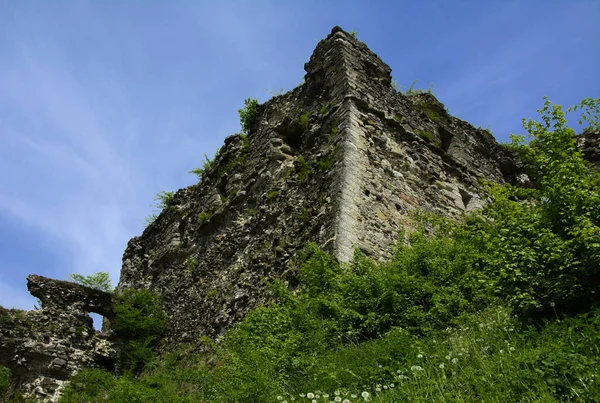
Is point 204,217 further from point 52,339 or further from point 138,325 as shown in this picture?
point 52,339

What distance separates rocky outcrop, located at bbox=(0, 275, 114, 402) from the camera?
9297 millimetres

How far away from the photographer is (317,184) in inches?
317

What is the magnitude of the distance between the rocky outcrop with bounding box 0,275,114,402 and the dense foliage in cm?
402

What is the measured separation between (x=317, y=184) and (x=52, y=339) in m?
6.07

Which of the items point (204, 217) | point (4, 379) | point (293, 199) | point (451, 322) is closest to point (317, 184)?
point (293, 199)

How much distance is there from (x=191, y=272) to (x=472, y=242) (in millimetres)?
6147

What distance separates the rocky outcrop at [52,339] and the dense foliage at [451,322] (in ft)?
13.2

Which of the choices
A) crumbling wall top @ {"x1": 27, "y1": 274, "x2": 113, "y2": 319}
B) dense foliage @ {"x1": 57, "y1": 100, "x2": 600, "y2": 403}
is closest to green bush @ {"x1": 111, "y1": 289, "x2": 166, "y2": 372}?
crumbling wall top @ {"x1": 27, "y1": 274, "x2": 113, "y2": 319}

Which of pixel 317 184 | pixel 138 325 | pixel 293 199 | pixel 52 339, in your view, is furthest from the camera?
pixel 138 325

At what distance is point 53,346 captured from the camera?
383 inches

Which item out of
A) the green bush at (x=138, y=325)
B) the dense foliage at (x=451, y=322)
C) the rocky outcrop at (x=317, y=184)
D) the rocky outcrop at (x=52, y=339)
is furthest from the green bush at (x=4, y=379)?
the dense foliage at (x=451, y=322)

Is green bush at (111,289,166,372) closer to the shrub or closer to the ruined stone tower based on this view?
the ruined stone tower

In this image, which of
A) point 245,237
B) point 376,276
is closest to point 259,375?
point 376,276

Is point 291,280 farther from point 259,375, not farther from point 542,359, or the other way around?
point 542,359
